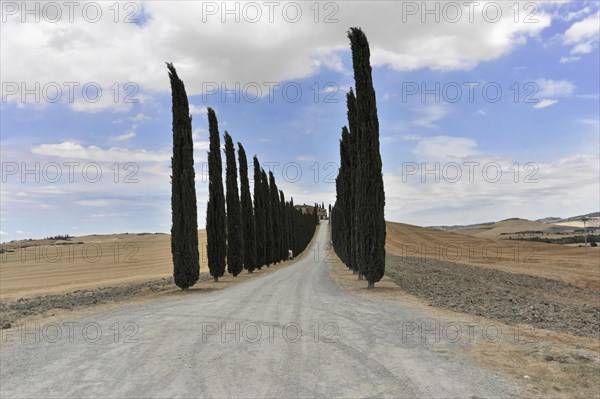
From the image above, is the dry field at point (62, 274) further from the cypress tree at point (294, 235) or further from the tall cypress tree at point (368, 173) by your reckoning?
the tall cypress tree at point (368, 173)

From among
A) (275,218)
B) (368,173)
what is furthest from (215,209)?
(275,218)

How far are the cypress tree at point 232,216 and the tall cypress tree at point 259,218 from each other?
7.12 metres

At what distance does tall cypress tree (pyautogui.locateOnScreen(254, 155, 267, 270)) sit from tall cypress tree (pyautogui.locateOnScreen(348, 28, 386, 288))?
2028 cm

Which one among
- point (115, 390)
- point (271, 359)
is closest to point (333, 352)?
point (271, 359)

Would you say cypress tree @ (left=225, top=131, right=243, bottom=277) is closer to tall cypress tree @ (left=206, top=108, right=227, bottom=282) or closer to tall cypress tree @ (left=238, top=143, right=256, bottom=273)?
tall cypress tree @ (left=238, top=143, right=256, bottom=273)

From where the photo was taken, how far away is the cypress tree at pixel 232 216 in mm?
29600

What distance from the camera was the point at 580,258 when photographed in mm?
48938

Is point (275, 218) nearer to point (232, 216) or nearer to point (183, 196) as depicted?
point (232, 216)

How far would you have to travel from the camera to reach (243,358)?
7000 millimetres

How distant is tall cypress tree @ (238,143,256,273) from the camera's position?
34531 mm

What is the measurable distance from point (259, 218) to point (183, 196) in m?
20.3

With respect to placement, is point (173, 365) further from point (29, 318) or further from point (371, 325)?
point (29, 318)

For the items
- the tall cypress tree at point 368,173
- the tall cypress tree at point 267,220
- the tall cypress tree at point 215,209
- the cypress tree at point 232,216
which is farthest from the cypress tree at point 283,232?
the tall cypress tree at point 368,173

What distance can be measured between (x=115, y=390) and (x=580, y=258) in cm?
5563
